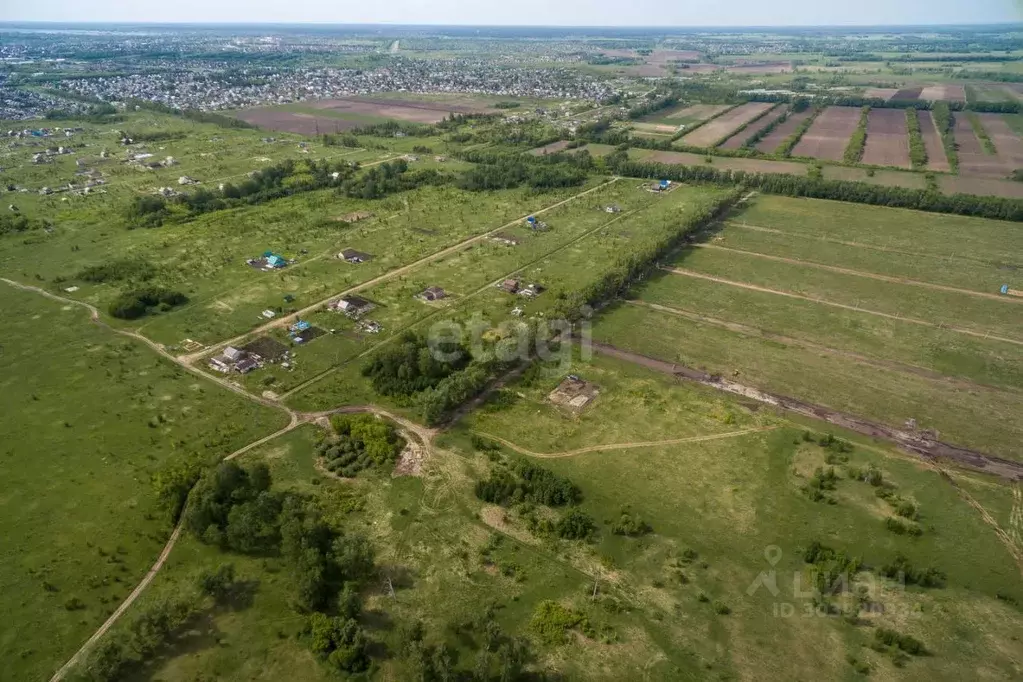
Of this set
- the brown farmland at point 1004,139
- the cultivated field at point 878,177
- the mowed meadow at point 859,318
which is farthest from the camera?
the brown farmland at point 1004,139

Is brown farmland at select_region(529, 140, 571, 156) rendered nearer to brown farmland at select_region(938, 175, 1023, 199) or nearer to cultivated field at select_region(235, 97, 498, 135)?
cultivated field at select_region(235, 97, 498, 135)

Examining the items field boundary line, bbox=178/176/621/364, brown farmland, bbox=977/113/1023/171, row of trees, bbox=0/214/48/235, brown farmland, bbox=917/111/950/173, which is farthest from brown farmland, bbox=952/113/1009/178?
row of trees, bbox=0/214/48/235

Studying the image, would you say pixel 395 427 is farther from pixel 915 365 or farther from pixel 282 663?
pixel 915 365

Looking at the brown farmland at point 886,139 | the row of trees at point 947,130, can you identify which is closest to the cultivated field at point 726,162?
the brown farmland at point 886,139

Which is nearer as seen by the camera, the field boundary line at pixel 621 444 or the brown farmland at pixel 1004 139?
the field boundary line at pixel 621 444

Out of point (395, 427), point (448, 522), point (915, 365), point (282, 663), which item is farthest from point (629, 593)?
point (915, 365)
